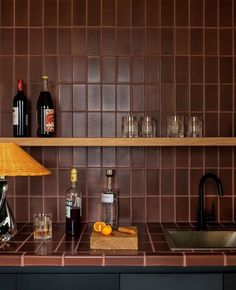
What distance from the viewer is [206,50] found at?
7.30 feet

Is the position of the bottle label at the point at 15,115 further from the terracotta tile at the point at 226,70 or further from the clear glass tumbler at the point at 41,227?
the terracotta tile at the point at 226,70

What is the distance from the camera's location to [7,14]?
2.22 meters

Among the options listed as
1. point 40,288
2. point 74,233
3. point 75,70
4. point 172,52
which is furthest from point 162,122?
point 40,288

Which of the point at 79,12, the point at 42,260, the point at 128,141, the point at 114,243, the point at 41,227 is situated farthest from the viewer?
the point at 79,12

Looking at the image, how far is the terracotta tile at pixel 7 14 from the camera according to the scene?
7.29ft

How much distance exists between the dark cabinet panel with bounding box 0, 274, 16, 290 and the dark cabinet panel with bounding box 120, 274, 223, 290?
1.41 feet

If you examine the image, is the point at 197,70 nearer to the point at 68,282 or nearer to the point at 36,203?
the point at 36,203

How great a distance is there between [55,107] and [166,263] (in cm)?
106

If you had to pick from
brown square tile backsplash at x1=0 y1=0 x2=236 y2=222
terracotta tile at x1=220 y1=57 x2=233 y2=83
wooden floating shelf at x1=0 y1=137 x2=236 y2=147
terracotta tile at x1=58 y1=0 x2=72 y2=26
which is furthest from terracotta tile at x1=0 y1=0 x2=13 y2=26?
terracotta tile at x1=220 y1=57 x2=233 y2=83

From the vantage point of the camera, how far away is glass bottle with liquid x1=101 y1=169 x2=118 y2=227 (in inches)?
83.4

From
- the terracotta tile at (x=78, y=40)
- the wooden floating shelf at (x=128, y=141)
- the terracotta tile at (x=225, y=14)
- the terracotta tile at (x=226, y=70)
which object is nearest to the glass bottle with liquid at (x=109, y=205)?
the wooden floating shelf at (x=128, y=141)

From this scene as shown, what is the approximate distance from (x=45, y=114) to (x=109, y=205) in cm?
58

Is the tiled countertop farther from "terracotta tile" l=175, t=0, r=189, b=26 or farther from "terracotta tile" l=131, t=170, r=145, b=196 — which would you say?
"terracotta tile" l=175, t=0, r=189, b=26

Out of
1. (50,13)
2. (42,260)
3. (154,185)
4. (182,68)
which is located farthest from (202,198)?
(50,13)
